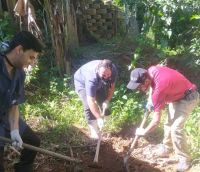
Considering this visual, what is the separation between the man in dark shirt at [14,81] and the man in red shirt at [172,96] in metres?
1.60

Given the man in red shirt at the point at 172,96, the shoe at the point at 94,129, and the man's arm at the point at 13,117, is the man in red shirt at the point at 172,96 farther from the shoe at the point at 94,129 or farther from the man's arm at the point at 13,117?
the man's arm at the point at 13,117

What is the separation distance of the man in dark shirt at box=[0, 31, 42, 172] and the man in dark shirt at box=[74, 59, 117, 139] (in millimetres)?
1682

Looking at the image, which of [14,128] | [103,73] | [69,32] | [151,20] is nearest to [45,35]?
[69,32]

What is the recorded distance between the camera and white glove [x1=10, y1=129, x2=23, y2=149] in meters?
4.09

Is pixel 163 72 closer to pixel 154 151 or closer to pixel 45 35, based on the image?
pixel 154 151

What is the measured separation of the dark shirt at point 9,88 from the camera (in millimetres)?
3898

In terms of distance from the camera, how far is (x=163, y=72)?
5230 millimetres

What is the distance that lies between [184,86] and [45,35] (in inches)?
189

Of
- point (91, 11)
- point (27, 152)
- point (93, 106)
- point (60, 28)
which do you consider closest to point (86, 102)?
point (93, 106)

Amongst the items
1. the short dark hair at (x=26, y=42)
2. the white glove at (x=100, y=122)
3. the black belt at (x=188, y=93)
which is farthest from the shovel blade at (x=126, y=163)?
the short dark hair at (x=26, y=42)

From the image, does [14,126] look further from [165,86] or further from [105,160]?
[105,160]

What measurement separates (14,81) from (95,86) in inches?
83.6

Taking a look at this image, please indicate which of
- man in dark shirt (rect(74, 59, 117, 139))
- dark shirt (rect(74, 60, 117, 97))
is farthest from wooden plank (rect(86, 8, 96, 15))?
dark shirt (rect(74, 60, 117, 97))

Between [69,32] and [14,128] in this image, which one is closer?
[14,128]
